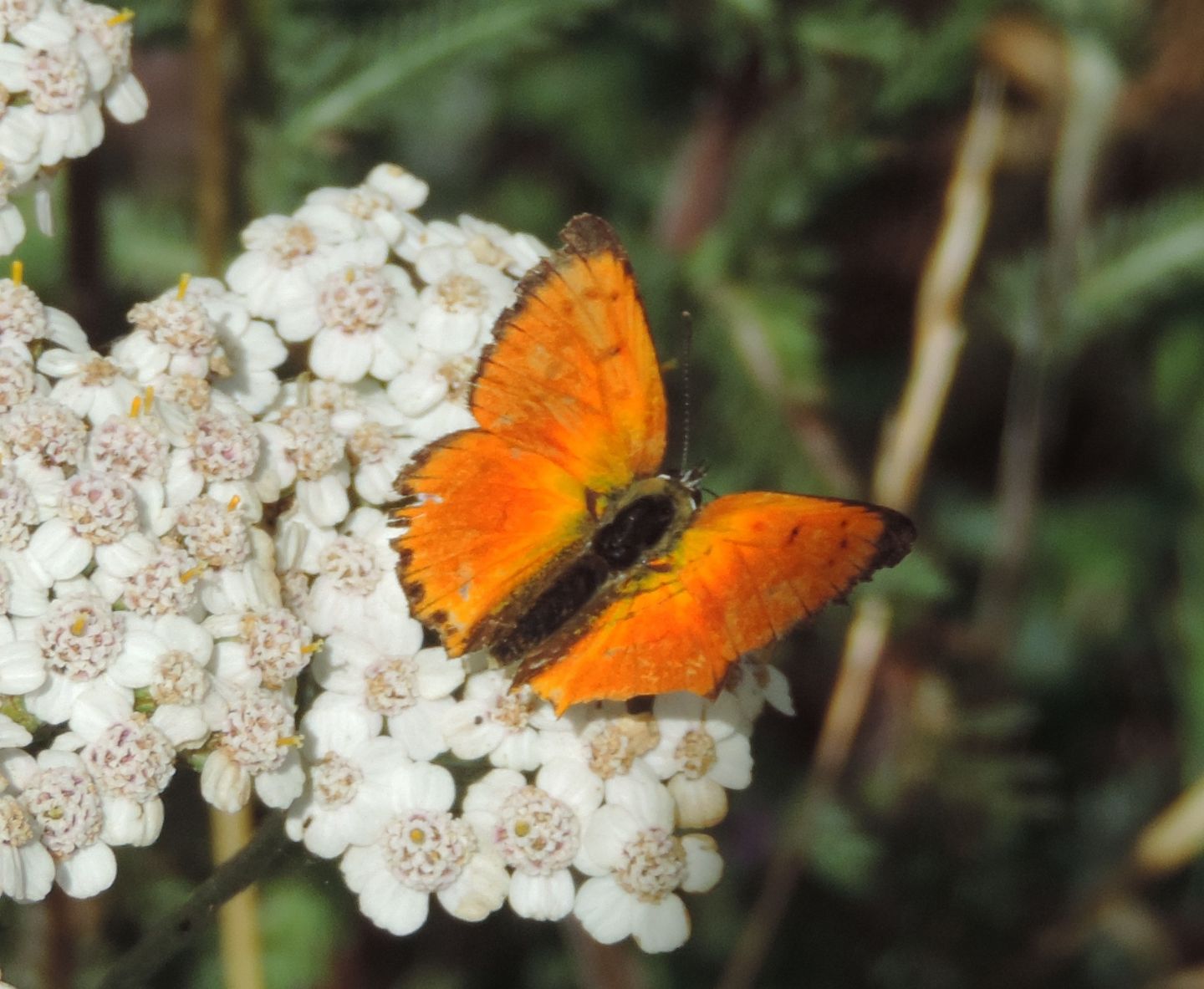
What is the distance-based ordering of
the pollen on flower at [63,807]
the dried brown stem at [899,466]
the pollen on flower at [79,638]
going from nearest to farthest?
the pollen on flower at [63,807], the pollen on flower at [79,638], the dried brown stem at [899,466]

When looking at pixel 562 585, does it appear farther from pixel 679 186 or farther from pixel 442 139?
pixel 442 139

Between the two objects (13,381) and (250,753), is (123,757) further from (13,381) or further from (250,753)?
(13,381)

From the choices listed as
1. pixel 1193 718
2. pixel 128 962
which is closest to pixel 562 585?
pixel 128 962

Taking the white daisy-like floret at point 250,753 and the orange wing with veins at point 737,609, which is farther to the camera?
the white daisy-like floret at point 250,753

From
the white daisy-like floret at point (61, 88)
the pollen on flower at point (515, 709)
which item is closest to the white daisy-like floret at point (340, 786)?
the pollen on flower at point (515, 709)

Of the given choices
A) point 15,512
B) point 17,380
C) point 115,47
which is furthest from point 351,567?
point 115,47

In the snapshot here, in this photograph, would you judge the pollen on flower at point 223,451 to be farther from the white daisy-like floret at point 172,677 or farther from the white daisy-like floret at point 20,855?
the white daisy-like floret at point 20,855

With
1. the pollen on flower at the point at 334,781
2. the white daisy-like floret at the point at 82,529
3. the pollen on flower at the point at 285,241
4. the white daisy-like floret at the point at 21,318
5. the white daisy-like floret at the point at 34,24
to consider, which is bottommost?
the pollen on flower at the point at 334,781

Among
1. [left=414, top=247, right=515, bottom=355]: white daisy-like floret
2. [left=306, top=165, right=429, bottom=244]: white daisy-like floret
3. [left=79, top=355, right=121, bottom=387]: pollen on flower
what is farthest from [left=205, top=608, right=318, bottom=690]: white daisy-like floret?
[left=306, top=165, right=429, bottom=244]: white daisy-like floret
